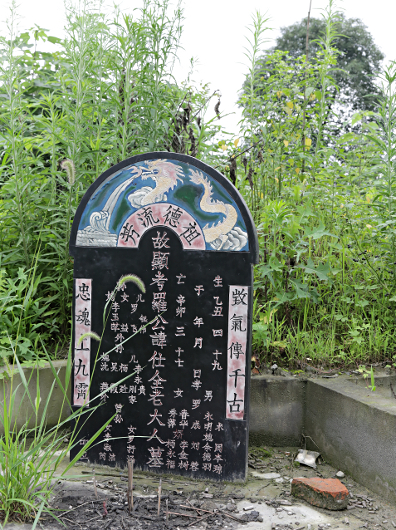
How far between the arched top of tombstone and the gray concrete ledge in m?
1.11

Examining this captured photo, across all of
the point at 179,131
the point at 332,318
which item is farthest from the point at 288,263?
the point at 179,131

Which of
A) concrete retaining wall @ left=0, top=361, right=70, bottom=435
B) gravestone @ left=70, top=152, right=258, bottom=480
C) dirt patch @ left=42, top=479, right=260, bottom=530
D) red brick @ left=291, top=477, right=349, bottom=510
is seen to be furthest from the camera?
concrete retaining wall @ left=0, top=361, right=70, bottom=435

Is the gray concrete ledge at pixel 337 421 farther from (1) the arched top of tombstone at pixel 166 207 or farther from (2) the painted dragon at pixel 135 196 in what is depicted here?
(2) the painted dragon at pixel 135 196

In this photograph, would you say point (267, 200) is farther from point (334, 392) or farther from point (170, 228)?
point (334, 392)

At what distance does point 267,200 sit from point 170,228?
1.57m

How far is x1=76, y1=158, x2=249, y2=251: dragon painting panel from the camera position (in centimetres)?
270

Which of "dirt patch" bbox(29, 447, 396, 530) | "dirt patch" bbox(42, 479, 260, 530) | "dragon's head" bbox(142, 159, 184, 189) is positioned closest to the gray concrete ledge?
"dirt patch" bbox(29, 447, 396, 530)

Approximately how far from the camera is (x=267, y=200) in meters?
4.05

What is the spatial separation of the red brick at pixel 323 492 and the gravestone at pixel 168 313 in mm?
359

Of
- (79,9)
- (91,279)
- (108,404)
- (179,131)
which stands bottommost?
(108,404)

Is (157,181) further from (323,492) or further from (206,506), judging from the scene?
(323,492)

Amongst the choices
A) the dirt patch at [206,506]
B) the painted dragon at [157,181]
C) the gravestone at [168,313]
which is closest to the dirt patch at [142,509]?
the dirt patch at [206,506]

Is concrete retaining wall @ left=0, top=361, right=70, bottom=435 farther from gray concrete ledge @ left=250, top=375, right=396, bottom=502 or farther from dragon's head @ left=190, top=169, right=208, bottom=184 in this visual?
dragon's head @ left=190, top=169, right=208, bottom=184

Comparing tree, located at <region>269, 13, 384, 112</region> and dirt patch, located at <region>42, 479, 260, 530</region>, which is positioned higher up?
tree, located at <region>269, 13, 384, 112</region>
